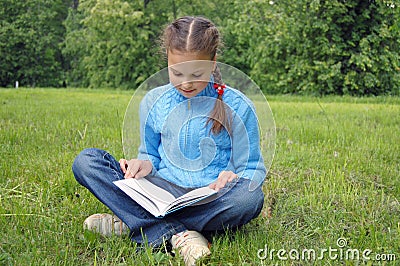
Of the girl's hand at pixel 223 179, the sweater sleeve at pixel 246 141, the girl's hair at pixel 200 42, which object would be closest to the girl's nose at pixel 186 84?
the girl's hair at pixel 200 42

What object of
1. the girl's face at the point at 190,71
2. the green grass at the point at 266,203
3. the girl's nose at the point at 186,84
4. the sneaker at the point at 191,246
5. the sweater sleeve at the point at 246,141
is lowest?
the green grass at the point at 266,203

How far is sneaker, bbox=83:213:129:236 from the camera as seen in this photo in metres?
2.14

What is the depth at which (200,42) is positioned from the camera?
206 centimetres

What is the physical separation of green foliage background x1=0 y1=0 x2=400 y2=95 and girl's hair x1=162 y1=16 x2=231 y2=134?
937 centimetres

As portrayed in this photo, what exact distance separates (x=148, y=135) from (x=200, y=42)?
0.53 m

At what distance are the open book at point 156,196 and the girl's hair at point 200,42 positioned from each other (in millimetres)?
335

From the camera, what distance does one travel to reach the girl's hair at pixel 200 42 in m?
2.07

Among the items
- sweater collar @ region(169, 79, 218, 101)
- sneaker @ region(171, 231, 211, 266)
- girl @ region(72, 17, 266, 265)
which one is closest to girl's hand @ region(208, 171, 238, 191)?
girl @ region(72, 17, 266, 265)

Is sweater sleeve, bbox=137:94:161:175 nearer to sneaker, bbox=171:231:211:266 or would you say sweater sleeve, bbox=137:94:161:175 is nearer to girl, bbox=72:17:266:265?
girl, bbox=72:17:266:265

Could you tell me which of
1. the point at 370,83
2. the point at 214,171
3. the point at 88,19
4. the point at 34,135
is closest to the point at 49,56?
the point at 88,19

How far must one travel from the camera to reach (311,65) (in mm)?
16531

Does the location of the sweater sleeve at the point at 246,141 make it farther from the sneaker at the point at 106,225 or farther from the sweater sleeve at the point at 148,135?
the sneaker at the point at 106,225

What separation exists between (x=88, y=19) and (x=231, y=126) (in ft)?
73.1

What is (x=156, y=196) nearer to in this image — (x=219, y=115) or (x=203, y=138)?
(x=203, y=138)
